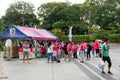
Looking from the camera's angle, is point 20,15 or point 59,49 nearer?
point 59,49

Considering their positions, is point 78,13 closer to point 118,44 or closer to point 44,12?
point 44,12

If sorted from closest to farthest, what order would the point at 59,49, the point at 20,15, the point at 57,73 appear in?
the point at 57,73, the point at 59,49, the point at 20,15

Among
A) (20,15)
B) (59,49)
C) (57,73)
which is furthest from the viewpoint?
(20,15)

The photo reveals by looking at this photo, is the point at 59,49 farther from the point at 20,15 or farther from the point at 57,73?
the point at 20,15

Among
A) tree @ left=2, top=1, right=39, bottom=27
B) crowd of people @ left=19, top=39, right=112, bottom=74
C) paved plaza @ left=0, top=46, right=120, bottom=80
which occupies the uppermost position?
tree @ left=2, top=1, right=39, bottom=27

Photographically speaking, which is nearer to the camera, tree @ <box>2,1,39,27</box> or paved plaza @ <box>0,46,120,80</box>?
paved plaza @ <box>0,46,120,80</box>

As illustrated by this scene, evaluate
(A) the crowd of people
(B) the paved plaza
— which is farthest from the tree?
(B) the paved plaza

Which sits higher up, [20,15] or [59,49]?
[20,15]

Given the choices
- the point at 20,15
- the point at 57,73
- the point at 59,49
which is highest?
the point at 20,15

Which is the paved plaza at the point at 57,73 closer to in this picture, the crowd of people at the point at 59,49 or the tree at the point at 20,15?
the crowd of people at the point at 59,49

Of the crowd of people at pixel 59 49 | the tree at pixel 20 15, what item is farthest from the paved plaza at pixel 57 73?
the tree at pixel 20 15

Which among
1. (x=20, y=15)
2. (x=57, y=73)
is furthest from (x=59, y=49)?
(x=20, y=15)

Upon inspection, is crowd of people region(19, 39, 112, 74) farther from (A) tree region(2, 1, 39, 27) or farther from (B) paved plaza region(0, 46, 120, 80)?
(A) tree region(2, 1, 39, 27)

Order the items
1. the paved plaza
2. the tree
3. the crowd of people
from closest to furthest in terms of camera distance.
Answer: the paved plaza, the crowd of people, the tree
